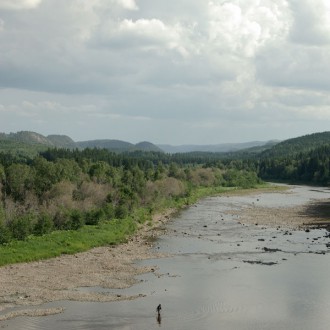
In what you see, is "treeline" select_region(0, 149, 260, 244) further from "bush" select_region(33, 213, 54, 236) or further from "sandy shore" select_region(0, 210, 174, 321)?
"sandy shore" select_region(0, 210, 174, 321)

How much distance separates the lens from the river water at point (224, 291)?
38438mm

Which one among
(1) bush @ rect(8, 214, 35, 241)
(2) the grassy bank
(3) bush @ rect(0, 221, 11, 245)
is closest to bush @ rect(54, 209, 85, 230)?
(2) the grassy bank

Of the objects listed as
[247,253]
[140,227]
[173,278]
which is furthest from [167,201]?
[173,278]

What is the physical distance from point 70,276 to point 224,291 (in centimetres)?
1661

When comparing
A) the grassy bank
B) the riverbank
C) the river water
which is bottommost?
the river water

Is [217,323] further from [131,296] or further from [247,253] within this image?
[247,253]

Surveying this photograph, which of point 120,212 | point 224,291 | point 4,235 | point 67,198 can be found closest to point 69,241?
point 4,235

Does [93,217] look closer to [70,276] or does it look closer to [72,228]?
[72,228]

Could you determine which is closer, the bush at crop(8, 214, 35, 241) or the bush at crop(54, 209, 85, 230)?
the bush at crop(8, 214, 35, 241)

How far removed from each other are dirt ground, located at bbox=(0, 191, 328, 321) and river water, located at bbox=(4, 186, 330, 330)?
1658 mm

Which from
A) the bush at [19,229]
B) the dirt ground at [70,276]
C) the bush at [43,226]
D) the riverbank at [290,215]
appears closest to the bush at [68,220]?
the bush at [43,226]

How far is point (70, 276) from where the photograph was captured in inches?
2040

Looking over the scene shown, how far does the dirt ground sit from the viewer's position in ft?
143

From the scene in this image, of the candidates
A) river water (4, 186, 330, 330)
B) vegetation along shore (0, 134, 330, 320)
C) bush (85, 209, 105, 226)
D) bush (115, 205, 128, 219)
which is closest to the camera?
river water (4, 186, 330, 330)
